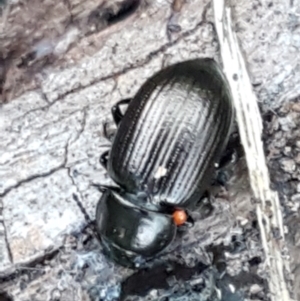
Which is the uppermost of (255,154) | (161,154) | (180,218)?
(161,154)

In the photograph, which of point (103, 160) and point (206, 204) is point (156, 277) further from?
point (103, 160)

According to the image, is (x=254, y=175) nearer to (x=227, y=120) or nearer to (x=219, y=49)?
(x=227, y=120)

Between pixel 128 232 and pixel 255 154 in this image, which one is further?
pixel 128 232

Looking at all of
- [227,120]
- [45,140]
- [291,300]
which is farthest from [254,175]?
[45,140]

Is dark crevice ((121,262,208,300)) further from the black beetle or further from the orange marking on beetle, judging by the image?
the orange marking on beetle

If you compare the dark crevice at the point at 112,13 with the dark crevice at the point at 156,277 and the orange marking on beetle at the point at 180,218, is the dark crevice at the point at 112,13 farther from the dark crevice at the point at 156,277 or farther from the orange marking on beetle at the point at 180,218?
the dark crevice at the point at 156,277

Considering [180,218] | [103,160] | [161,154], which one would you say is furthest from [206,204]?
[103,160]

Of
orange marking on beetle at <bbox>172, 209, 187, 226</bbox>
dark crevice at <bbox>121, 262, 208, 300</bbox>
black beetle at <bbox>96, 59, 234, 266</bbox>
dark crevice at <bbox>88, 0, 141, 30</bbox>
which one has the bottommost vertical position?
dark crevice at <bbox>121, 262, 208, 300</bbox>

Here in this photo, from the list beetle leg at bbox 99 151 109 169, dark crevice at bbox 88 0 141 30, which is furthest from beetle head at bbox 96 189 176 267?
dark crevice at bbox 88 0 141 30
